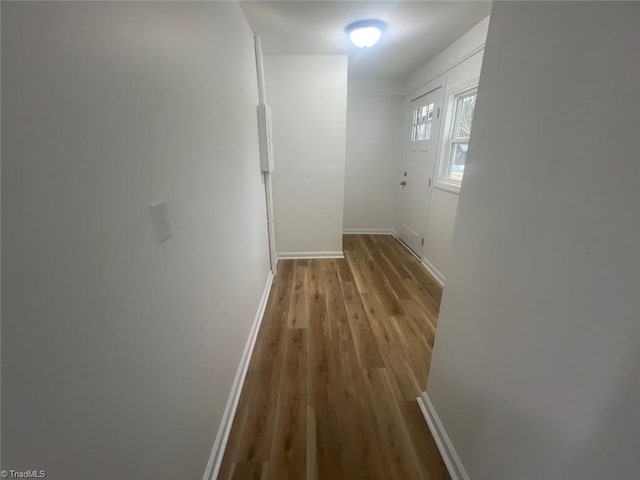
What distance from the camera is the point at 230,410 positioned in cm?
141

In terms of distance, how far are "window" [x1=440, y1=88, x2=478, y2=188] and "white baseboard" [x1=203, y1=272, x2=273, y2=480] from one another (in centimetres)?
233

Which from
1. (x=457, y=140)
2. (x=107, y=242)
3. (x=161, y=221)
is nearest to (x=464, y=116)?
(x=457, y=140)

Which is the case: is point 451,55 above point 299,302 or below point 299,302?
above

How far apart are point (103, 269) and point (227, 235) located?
2.82ft

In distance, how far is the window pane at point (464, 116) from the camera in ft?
8.33

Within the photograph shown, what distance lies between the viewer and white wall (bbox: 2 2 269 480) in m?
0.41

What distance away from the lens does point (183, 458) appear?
0.93m

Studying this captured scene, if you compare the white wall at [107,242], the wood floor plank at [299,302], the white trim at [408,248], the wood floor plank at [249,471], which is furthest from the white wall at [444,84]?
the white wall at [107,242]

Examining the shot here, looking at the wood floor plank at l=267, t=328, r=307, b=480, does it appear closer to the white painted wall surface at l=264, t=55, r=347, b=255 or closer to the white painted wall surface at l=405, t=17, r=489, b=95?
the white painted wall surface at l=264, t=55, r=347, b=255

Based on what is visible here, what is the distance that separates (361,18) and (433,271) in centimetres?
252

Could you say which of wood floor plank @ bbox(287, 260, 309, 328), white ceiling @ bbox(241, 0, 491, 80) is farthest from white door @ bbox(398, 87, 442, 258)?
wood floor plank @ bbox(287, 260, 309, 328)

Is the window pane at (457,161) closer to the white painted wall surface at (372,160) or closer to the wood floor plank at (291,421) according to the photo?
the white painted wall surface at (372,160)
